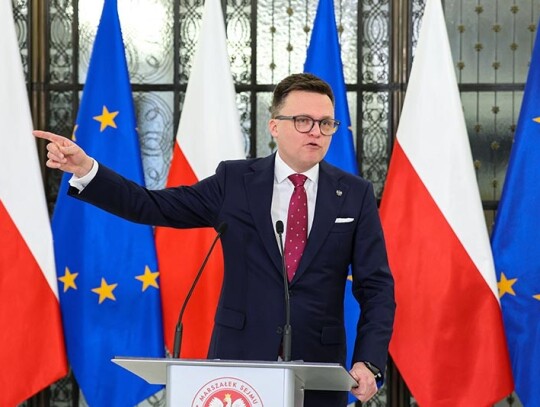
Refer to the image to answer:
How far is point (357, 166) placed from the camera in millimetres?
4590

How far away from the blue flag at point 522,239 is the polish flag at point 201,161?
128 centimetres

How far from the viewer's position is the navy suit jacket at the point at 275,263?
8.61 feet

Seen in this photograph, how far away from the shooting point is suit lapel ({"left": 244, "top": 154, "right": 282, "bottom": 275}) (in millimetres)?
2643

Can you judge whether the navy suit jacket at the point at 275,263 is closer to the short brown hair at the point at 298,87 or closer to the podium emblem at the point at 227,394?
the short brown hair at the point at 298,87

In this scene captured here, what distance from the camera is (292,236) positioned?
2699mm

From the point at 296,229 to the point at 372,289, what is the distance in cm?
29

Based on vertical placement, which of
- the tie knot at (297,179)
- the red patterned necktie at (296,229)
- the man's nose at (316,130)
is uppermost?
the man's nose at (316,130)

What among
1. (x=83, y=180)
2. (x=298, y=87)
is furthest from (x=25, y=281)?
(x=298, y=87)

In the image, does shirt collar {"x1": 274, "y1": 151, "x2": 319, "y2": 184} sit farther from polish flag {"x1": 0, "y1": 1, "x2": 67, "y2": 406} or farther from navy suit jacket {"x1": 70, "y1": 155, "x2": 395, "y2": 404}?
polish flag {"x1": 0, "y1": 1, "x2": 67, "y2": 406}

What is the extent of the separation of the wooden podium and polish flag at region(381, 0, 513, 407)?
2121 millimetres

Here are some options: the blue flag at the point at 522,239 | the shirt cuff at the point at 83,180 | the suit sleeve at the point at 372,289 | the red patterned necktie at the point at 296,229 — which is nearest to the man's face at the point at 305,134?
the red patterned necktie at the point at 296,229

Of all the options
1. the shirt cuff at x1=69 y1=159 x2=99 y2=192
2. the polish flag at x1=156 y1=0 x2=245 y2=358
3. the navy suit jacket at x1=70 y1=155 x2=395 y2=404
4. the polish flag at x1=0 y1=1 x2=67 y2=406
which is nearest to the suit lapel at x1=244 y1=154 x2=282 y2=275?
the navy suit jacket at x1=70 y1=155 x2=395 y2=404

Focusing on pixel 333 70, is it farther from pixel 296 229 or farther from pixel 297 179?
pixel 296 229

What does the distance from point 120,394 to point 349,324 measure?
1.13m
